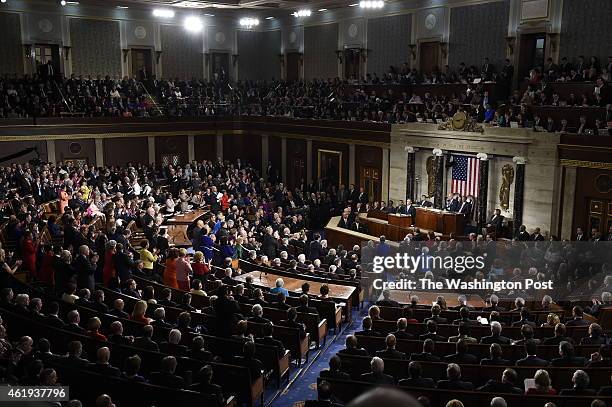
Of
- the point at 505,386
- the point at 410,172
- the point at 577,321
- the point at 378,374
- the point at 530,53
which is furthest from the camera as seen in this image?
the point at 410,172

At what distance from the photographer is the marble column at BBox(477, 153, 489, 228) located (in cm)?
1859

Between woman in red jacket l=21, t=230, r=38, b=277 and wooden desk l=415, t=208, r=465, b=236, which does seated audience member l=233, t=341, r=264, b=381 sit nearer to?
woman in red jacket l=21, t=230, r=38, b=277

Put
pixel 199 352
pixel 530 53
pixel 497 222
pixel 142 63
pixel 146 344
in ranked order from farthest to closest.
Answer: pixel 142 63 → pixel 530 53 → pixel 497 222 → pixel 146 344 → pixel 199 352

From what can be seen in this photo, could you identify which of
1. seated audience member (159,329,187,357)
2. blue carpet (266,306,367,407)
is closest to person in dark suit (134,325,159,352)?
seated audience member (159,329,187,357)

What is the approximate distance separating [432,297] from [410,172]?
8.67 meters

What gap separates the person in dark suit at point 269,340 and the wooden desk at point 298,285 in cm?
294

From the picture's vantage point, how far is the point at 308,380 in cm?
936

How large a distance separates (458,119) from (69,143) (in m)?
15.4

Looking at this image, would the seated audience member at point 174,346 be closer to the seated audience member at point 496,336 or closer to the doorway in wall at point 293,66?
the seated audience member at point 496,336

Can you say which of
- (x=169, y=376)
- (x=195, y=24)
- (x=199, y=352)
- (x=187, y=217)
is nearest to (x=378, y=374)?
(x=199, y=352)

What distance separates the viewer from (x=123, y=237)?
13.0m

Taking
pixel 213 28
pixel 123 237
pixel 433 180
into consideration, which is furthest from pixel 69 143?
pixel 433 180

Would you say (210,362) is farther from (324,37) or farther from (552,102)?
(324,37)

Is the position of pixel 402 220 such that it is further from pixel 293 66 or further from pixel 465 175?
pixel 293 66
